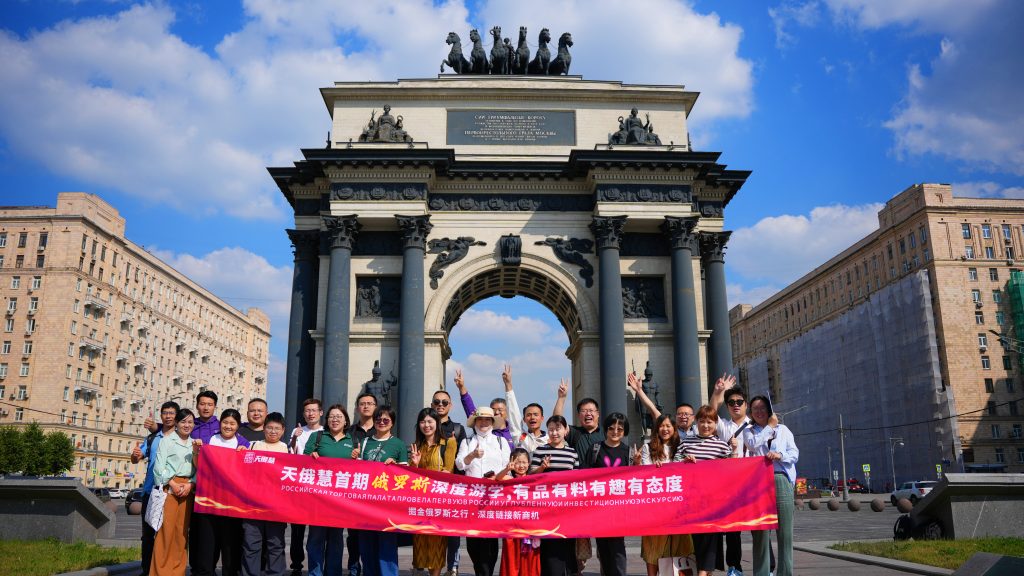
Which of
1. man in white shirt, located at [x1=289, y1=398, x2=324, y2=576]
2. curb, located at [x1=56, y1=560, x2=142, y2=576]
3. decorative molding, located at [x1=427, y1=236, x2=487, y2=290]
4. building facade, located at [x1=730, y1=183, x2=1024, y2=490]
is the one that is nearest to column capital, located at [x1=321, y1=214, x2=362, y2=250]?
decorative molding, located at [x1=427, y1=236, x2=487, y2=290]

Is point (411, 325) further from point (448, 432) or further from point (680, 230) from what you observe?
point (448, 432)

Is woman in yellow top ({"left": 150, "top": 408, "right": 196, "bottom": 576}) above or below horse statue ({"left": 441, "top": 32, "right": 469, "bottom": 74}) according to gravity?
below

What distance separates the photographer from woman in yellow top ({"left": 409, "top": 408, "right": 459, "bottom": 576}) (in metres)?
9.53

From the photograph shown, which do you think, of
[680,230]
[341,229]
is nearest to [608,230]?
[680,230]

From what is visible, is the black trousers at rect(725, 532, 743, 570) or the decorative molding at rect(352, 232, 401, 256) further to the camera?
the decorative molding at rect(352, 232, 401, 256)

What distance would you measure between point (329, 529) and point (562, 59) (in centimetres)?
2692

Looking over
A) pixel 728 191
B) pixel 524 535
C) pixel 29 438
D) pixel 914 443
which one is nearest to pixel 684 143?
pixel 728 191

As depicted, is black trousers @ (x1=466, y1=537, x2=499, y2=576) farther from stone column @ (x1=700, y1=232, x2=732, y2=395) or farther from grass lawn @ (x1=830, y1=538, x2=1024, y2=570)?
stone column @ (x1=700, y1=232, x2=732, y2=395)

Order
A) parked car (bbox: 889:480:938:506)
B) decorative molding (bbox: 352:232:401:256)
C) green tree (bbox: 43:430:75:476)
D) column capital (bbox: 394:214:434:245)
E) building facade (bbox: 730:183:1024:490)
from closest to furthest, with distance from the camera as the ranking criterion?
column capital (bbox: 394:214:434:245) → decorative molding (bbox: 352:232:401:256) → parked car (bbox: 889:480:938:506) → green tree (bbox: 43:430:75:476) → building facade (bbox: 730:183:1024:490)

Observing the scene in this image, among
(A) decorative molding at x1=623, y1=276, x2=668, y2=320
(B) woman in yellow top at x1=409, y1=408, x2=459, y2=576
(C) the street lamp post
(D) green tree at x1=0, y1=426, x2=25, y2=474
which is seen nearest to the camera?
(B) woman in yellow top at x1=409, y1=408, x2=459, y2=576

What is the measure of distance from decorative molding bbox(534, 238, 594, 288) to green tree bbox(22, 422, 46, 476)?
46.1 meters

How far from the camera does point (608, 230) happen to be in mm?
28656

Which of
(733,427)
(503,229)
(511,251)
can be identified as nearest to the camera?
(733,427)

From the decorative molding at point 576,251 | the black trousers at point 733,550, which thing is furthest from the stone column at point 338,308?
the black trousers at point 733,550
